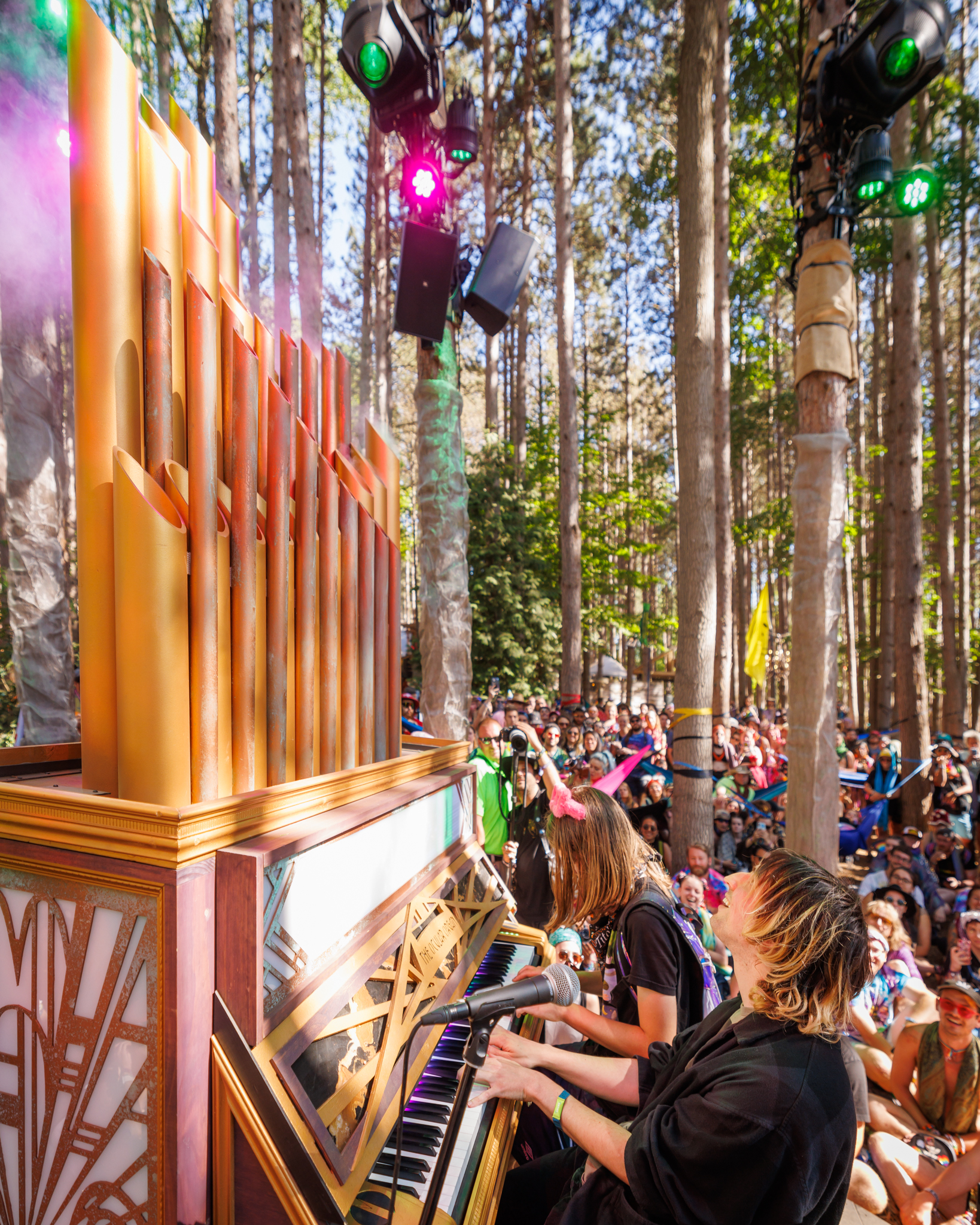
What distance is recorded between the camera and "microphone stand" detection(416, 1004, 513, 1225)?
4.99 feet

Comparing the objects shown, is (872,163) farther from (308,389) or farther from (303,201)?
(303,201)

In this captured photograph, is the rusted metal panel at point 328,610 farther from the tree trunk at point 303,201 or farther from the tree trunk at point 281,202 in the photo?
the tree trunk at point 281,202

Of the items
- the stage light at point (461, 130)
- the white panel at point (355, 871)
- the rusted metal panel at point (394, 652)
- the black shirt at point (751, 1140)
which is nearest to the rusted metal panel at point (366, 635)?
the rusted metal panel at point (394, 652)

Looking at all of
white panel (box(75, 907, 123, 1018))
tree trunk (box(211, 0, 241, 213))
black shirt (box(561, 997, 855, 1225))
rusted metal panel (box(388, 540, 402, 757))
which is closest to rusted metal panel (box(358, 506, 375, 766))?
rusted metal panel (box(388, 540, 402, 757))

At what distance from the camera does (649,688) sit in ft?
89.2

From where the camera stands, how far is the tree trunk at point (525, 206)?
1434 cm

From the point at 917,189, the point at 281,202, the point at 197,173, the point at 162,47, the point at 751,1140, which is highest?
the point at 162,47

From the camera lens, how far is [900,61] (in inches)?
132

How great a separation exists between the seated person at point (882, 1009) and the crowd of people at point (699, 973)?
0.01m

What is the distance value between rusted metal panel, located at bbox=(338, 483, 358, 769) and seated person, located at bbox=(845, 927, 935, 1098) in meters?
3.37

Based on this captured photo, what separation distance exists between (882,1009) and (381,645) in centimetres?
420

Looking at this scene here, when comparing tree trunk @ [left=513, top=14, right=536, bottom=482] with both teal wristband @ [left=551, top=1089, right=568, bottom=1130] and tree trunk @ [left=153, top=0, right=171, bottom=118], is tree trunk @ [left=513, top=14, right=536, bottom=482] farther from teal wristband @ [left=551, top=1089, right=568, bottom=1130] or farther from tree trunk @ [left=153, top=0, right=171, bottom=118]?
teal wristband @ [left=551, top=1089, right=568, bottom=1130]

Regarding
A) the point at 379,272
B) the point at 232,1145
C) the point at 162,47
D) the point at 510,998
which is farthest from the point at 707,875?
the point at 379,272

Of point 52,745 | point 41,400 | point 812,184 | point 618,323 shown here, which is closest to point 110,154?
point 52,745
